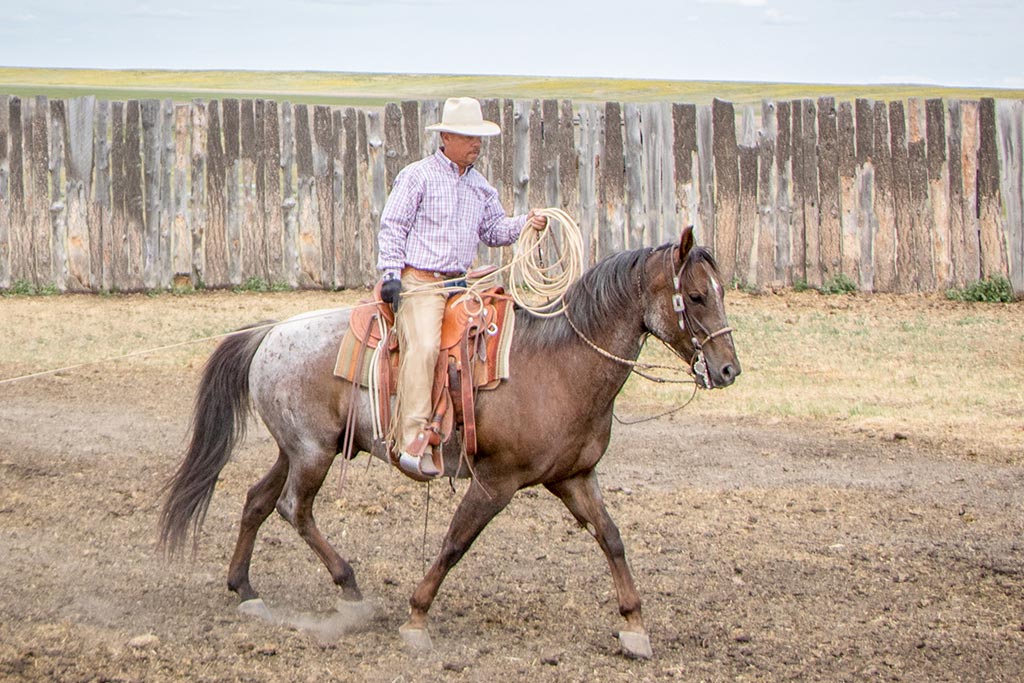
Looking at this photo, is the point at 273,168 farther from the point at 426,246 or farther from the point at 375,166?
the point at 426,246

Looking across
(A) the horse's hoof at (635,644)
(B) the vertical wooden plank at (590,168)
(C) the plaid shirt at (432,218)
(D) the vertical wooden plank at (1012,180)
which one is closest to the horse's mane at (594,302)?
(C) the plaid shirt at (432,218)

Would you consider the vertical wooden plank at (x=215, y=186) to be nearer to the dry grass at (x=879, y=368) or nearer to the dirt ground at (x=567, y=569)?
the dry grass at (x=879, y=368)

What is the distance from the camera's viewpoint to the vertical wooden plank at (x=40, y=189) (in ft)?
52.0

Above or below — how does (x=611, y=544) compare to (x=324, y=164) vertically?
below

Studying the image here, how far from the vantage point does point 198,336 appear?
13297 millimetres

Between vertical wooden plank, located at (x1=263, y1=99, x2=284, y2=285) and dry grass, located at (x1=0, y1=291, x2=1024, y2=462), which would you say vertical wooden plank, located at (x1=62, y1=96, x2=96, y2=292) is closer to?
dry grass, located at (x1=0, y1=291, x2=1024, y2=462)

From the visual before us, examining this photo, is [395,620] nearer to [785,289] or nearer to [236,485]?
[236,485]

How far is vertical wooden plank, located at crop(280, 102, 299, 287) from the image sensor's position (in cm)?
1598

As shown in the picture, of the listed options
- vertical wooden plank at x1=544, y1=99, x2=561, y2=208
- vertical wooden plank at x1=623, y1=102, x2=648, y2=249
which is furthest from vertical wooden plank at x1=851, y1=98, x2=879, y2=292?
vertical wooden plank at x1=544, y1=99, x2=561, y2=208

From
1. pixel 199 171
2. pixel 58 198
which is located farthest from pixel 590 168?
pixel 58 198

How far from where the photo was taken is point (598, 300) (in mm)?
6027

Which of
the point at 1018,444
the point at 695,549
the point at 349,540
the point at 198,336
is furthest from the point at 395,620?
the point at 198,336

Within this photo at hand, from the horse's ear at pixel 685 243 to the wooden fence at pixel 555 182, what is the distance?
33.3 ft

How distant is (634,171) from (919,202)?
3.23 metres
